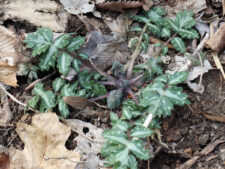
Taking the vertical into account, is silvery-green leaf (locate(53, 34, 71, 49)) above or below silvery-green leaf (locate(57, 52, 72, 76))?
above

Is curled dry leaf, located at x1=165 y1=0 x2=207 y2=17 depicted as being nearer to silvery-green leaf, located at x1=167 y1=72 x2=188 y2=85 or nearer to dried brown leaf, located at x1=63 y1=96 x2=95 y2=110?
silvery-green leaf, located at x1=167 y1=72 x2=188 y2=85

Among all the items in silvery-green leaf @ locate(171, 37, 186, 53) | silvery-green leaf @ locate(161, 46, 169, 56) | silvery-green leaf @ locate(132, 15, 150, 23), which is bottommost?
silvery-green leaf @ locate(161, 46, 169, 56)

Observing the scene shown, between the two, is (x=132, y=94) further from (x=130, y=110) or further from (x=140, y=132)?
(x=140, y=132)

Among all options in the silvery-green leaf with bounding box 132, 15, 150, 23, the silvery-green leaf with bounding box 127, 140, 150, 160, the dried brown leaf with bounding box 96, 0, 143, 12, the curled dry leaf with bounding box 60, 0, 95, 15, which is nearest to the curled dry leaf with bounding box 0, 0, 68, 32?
the curled dry leaf with bounding box 60, 0, 95, 15

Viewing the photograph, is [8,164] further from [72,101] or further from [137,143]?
[137,143]

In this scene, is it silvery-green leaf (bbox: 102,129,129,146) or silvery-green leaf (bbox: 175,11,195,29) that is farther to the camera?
silvery-green leaf (bbox: 175,11,195,29)

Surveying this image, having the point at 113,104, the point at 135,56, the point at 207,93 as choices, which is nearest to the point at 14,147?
the point at 113,104

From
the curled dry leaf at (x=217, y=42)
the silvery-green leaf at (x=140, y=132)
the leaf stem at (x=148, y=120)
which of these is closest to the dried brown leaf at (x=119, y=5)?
the curled dry leaf at (x=217, y=42)
